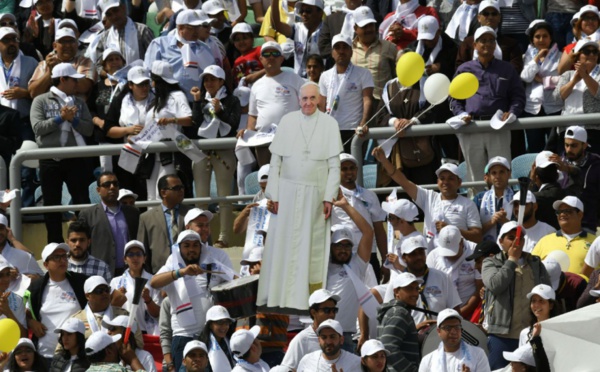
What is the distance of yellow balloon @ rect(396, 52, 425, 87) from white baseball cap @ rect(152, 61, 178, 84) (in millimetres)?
2419

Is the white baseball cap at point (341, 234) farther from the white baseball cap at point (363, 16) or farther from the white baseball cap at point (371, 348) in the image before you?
the white baseball cap at point (363, 16)

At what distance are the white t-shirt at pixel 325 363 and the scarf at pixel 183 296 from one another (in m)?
1.39

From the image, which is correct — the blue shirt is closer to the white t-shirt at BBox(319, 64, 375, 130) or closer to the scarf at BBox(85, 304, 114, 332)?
the white t-shirt at BBox(319, 64, 375, 130)

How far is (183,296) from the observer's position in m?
19.0

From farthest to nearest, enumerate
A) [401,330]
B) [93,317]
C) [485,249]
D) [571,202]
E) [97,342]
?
[571,202] < [93,317] < [485,249] < [97,342] < [401,330]

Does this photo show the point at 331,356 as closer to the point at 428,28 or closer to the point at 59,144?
the point at 59,144

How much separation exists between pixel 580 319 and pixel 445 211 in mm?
3981

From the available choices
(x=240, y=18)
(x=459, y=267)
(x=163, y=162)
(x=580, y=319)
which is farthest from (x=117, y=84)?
(x=580, y=319)

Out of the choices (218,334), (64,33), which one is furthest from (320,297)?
(64,33)

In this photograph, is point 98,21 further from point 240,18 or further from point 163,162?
point 163,162

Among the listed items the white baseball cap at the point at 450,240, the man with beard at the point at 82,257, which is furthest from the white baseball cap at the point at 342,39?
the man with beard at the point at 82,257

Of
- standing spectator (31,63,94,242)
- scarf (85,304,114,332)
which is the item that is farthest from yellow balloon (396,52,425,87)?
scarf (85,304,114,332)

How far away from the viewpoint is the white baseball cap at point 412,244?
61.1 feet

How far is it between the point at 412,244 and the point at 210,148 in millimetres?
2860
